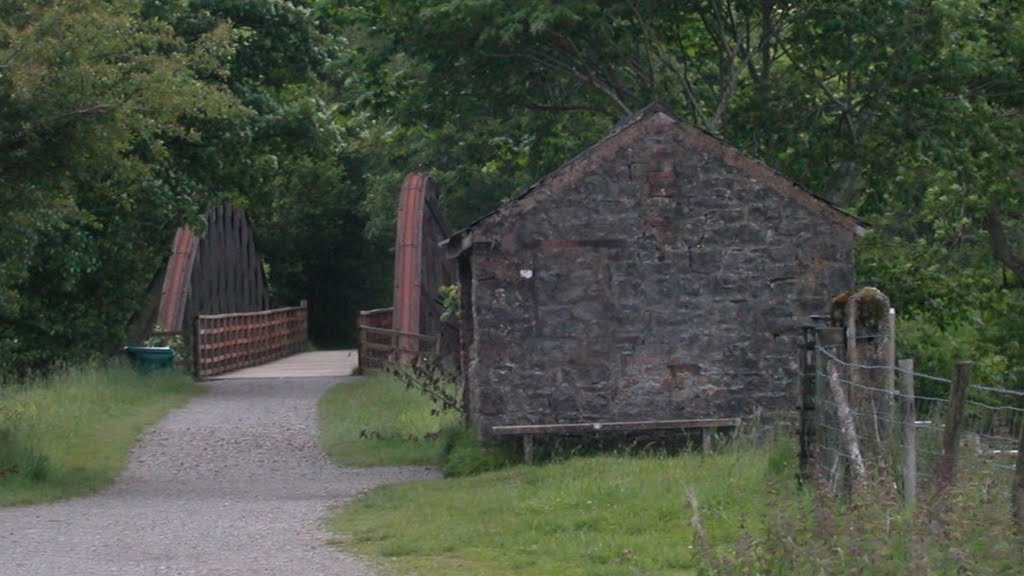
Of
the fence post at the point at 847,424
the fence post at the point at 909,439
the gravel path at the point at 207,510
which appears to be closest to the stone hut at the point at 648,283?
the gravel path at the point at 207,510

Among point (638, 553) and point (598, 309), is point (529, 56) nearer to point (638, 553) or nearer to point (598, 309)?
point (598, 309)

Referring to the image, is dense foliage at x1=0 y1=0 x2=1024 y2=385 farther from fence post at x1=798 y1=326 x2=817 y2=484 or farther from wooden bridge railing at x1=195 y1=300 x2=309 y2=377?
fence post at x1=798 y1=326 x2=817 y2=484

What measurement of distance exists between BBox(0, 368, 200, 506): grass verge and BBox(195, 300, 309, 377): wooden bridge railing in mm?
2549

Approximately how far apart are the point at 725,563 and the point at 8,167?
11.3m

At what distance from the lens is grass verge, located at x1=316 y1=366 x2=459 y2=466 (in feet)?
65.5

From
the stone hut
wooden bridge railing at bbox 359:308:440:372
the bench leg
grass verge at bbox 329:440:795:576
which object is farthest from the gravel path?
wooden bridge railing at bbox 359:308:440:372

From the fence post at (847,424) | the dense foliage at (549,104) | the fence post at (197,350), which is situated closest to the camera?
the fence post at (847,424)

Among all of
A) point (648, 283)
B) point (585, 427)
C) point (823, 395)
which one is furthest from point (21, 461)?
point (823, 395)

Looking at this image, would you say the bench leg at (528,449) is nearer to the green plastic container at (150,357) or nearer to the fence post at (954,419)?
the fence post at (954,419)

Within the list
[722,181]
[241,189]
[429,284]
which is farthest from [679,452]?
[429,284]

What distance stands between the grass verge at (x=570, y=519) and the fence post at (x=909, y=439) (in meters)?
0.87

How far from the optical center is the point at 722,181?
17844 millimetres

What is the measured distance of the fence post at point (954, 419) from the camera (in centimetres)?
870

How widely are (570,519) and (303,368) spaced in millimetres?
25679
